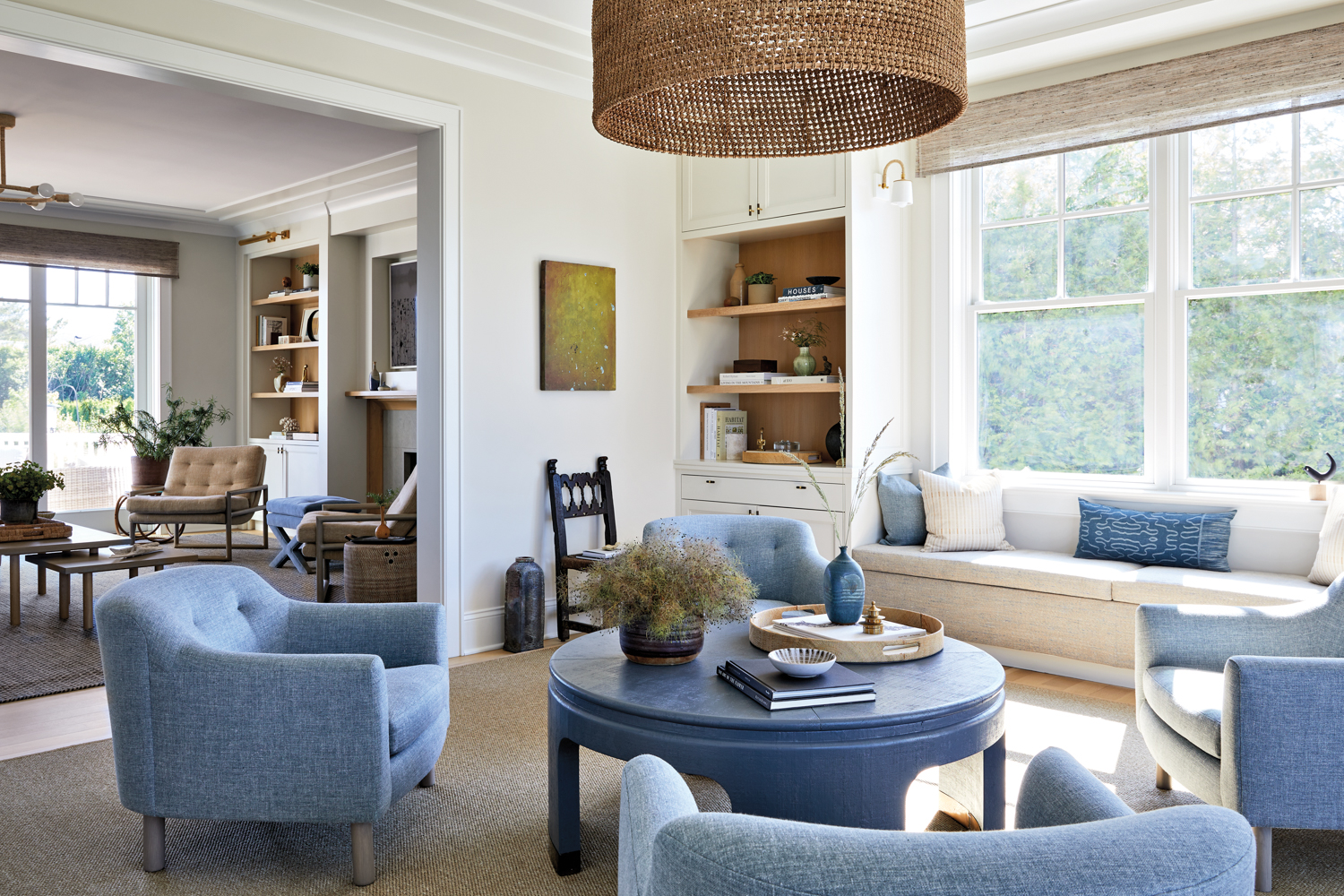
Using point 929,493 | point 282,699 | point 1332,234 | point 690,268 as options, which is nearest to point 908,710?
point 282,699

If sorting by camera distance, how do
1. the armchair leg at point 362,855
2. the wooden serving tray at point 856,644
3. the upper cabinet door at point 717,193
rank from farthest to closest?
A: 1. the upper cabinet door at point 717,193
2. the wooden serving tray at point 856,644
3. the armchair leg at point 362,855

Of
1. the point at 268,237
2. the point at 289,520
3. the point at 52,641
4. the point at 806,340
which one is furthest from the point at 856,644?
the point at 268,237

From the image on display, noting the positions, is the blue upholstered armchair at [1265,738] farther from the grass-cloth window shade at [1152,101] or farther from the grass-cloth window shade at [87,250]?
→ the grass-cloth window shade at [87,250]

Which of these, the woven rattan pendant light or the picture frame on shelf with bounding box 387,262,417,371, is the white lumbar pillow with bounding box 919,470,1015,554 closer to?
the woven rattan pendant light

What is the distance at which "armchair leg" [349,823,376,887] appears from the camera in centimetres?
238

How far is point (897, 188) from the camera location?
15.4 ft

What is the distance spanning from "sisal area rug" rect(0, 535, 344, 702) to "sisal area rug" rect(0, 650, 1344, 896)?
94cm

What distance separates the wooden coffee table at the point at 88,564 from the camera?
4.82 metres

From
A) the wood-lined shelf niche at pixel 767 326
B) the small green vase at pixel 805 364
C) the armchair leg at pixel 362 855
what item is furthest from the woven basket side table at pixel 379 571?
the armchair leg at pixel 362 855

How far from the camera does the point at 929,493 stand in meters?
4.70

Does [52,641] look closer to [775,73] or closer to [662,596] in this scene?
[662,596]

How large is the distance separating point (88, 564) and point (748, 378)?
3439mm

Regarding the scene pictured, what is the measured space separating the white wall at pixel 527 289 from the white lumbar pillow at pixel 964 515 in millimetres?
1517

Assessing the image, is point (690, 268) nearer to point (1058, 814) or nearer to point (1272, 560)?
point (1272, 560)
